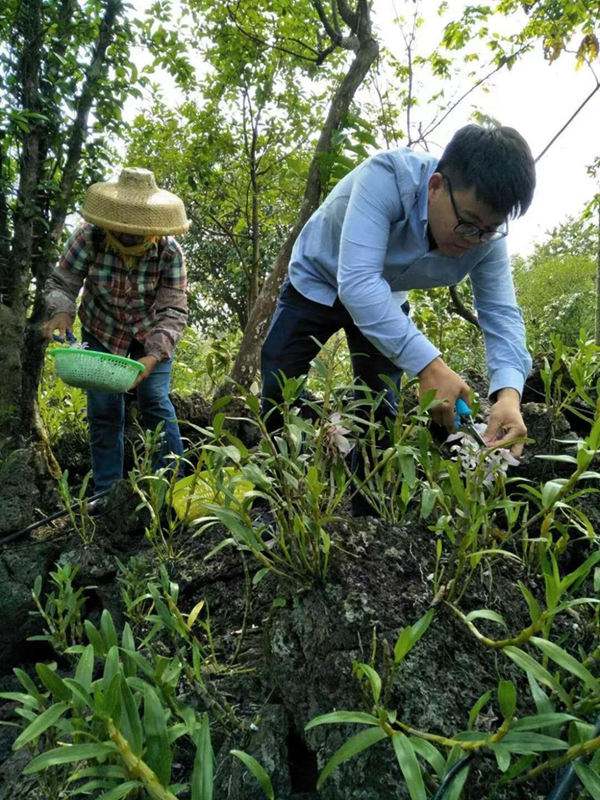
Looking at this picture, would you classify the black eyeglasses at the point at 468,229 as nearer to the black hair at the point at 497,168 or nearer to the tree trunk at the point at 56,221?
the black hair at the point at 497,168

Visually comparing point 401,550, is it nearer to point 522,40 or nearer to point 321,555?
point 321,555

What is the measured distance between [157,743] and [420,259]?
61.1 inches

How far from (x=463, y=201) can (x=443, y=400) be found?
521 mm

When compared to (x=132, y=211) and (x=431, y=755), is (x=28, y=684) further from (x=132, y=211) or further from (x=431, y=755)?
(x=132, y=211)

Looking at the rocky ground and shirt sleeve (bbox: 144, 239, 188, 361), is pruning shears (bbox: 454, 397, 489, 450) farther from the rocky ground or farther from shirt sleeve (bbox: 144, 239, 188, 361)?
shirt sleeve (bbox: 144, 239, 188, 361)

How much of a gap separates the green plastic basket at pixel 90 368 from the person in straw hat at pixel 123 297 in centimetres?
36

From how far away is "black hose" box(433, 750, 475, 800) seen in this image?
89cm

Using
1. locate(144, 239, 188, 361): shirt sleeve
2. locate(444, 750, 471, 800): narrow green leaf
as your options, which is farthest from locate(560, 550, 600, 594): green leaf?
locate(144, 239, 188, 361): shirt sleeve

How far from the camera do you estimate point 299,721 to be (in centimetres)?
127

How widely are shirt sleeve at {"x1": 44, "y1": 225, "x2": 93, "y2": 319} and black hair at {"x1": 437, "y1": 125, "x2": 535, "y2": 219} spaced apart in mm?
1855

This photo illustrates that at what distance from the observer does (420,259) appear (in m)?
1.99

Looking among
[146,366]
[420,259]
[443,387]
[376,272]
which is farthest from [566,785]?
[146,366]

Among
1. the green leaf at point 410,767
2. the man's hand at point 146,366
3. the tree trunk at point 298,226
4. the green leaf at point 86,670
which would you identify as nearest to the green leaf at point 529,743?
the green leaf at point 410,767

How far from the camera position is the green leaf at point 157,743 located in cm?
91
